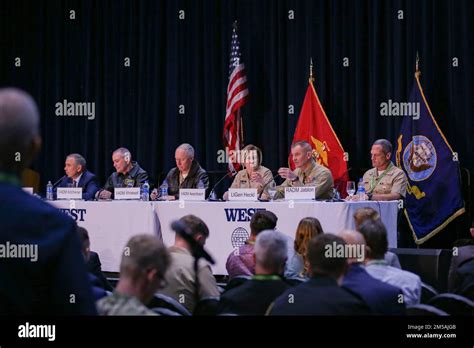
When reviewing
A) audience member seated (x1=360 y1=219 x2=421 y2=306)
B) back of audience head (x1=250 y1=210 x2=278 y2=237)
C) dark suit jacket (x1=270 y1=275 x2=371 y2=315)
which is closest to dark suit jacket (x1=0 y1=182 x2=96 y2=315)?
dark suit jacket (x1=270 y1=275 x2=371 y2=315)

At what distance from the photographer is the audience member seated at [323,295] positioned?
256 cm

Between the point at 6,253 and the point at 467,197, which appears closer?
the point at 6,253

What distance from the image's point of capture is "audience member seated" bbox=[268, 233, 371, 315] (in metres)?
2.56

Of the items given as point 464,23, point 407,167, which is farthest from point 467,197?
point 464,23

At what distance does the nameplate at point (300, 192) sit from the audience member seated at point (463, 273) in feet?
6.61

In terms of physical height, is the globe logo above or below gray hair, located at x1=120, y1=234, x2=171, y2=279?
below

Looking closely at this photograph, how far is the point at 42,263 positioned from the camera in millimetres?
1400

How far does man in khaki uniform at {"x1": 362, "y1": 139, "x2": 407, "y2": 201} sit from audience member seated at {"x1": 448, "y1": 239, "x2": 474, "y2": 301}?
251 cm

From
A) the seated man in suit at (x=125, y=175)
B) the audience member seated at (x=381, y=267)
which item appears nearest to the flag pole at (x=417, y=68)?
the seated man in suit at (x=125, y=175)

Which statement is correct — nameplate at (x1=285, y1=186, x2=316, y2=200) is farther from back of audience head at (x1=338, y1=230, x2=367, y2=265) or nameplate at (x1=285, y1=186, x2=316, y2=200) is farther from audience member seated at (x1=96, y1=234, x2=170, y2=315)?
audience member seated at (x1=96, y1=234, x2=170, y2=315)

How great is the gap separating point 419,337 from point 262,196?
3448mm

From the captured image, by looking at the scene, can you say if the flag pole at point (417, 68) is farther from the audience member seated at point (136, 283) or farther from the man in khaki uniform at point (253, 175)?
the audience member seated at point (136, 283)

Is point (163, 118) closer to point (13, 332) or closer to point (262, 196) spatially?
point (262, 196)

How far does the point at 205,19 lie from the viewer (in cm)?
911
